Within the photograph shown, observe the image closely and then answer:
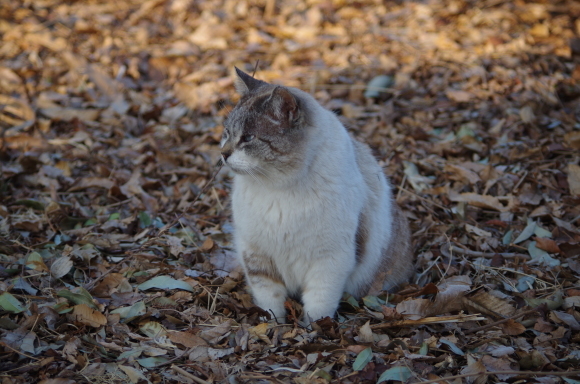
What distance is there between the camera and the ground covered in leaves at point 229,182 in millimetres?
2990

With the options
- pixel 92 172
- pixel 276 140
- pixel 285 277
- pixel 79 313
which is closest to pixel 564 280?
pixel 285 277

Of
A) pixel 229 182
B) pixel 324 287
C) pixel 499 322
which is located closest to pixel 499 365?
pixel 499 322

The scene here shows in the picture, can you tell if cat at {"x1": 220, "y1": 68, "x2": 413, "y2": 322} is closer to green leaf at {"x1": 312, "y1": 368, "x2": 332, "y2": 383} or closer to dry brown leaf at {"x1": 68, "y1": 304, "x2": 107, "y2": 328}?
green leaf at {"x1": 312, "y1": 368, "x2": 332, "y2": 383}

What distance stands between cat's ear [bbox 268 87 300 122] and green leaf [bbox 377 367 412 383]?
1.52 meters

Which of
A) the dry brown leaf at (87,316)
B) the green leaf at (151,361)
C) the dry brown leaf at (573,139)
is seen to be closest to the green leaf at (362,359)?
the green leaf at (151,361)

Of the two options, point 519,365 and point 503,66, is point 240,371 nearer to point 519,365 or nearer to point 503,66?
point 519,365

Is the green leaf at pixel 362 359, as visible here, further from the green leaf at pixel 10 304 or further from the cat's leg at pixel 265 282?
the green leaf at pixel 10 304

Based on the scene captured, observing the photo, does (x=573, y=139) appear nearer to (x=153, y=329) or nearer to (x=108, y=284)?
(x=153, y=329)

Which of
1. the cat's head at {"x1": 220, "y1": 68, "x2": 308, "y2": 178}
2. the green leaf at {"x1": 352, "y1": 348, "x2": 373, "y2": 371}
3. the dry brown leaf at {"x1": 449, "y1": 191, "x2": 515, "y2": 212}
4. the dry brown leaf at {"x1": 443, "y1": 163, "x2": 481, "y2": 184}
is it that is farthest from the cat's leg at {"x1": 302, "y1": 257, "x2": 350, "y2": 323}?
the dry brown leaf at {"x1": 443, "y1": 163, "x2": 481, "y2": 184}

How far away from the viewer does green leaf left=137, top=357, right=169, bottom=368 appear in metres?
2.84

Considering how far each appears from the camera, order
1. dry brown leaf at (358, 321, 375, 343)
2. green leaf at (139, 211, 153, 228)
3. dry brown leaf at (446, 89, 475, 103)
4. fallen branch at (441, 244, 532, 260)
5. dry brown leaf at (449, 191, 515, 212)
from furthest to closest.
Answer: dry brown leaf at (446, 89, 475, 103) → dry brown leaf at (449, 191, 515, 212) → green leaf at (139, 211, 153, 228) → fallen branch at (441, 244, 532, 260) → dry brown leaf at (358, 321, 375, 343)

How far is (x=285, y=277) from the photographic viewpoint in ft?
11.5

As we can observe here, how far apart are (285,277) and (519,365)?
147 cm

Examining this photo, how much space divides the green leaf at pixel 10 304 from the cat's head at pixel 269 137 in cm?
145
